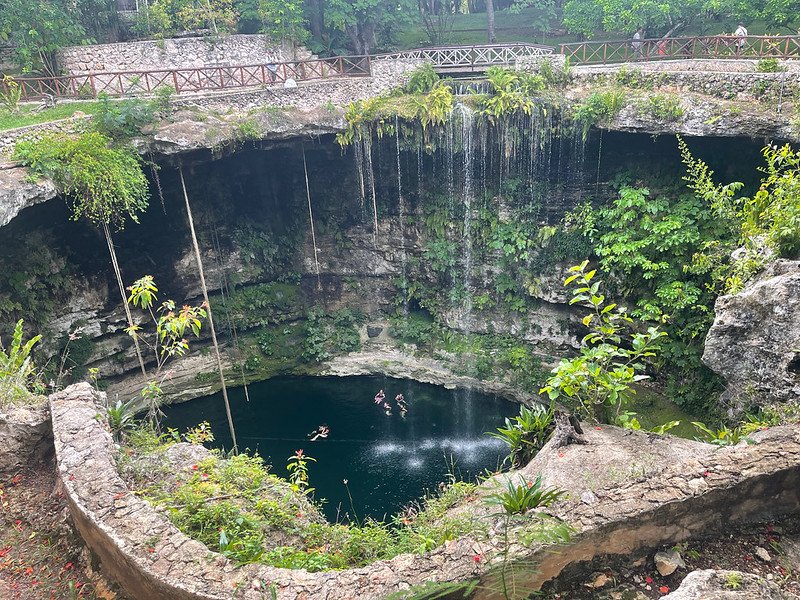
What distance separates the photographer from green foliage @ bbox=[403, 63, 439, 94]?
15.5 m

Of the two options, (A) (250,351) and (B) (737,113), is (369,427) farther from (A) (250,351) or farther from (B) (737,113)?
(B) (737,113)

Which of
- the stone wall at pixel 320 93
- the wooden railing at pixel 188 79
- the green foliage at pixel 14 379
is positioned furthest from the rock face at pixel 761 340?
the wooden railing at pixel 188 79

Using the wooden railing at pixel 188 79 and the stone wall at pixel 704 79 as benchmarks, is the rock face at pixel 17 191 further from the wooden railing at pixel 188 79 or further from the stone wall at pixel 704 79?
the stone wall at pixel 704 79

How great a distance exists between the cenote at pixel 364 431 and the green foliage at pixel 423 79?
863 cm

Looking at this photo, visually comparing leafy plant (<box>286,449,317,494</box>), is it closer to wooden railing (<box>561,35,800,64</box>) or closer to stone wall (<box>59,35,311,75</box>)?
wooden railing (<box>561,35,800,64</box>)

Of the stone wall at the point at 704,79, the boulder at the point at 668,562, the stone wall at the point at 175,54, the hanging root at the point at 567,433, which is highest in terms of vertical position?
the stone wall at the point at 175,54

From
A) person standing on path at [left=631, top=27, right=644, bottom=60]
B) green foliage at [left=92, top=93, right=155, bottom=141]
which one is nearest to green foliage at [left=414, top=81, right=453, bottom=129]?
person standing on path at [left=631, top=27, right=644, bottom=60]

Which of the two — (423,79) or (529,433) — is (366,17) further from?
(529,433)

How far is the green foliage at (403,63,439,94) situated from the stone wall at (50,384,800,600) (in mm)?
12775

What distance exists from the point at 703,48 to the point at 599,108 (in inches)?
152

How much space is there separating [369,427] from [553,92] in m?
10.2

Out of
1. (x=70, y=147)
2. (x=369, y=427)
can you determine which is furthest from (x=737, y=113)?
(x=70, y=147)

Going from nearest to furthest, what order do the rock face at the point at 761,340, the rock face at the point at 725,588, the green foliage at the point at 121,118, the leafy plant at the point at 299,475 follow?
the rock face at the point at 725,588
the leafy plant at the point at 299,475
the rock face at the point at 761,340
the green foliage at the point at 121,118

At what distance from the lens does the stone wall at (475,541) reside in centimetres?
435
